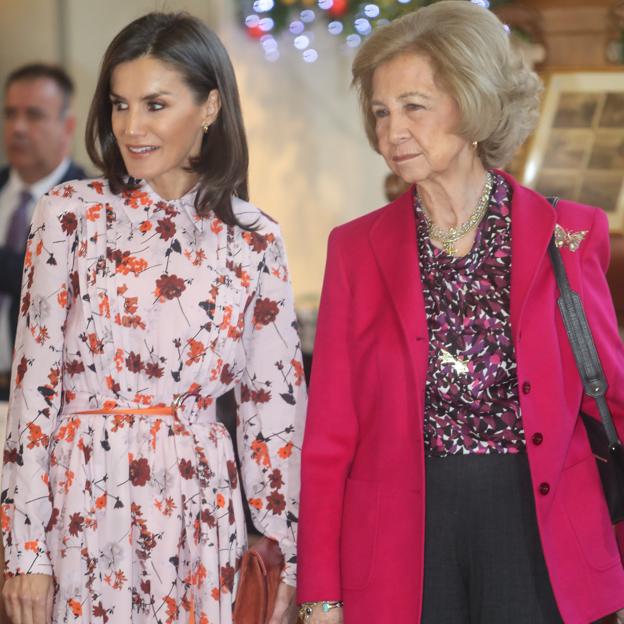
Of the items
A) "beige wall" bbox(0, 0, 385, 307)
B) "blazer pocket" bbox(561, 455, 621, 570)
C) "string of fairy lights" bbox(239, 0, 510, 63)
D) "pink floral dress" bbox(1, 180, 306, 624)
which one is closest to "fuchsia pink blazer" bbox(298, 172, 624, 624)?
"blazer pocket" bbox(561, 455, 621, 570)

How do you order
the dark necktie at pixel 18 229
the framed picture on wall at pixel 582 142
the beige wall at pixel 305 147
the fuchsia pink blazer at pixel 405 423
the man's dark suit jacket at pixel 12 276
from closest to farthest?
the fuchsia pink blazer at pixel 405 423, the framed picture on wall at pixel 582 142, the man's dark suit jacket at pixel 12 276, the dark necktie at pixel 18 229, the beige wall at pixel 305 147

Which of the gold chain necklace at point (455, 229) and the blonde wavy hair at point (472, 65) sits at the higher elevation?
the blonde wavy hair at point (472, 65)

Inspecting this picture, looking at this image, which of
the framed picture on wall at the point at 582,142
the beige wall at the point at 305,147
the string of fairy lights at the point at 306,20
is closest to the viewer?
the framed picture on wall at the point at 582,142

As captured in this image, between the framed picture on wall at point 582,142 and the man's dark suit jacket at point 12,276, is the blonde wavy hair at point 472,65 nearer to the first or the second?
the framed picture on wall at point 582,142

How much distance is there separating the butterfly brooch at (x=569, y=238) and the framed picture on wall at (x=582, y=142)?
1721 mm

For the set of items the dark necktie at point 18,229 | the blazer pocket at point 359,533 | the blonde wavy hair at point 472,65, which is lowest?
the blazer pocket at point 359,533

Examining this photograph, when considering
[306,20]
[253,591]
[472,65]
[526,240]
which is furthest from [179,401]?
[306,20]

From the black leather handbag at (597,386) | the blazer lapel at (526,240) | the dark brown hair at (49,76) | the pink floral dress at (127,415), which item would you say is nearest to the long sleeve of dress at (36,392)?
the pink floral dress at (127,415)

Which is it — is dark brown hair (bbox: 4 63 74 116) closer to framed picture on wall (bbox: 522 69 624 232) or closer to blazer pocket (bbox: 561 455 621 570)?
framed picture on wall (bbox: 522 69 624 232)

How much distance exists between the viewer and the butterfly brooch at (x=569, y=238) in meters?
2.26

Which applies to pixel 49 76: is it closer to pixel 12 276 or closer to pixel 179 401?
pixel 12 276

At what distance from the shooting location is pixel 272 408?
2520 mm

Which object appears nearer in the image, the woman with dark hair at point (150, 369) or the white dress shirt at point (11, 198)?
the woman with dark hair at point (150, 369)

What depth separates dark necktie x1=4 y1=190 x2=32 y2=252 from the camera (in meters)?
5.55
